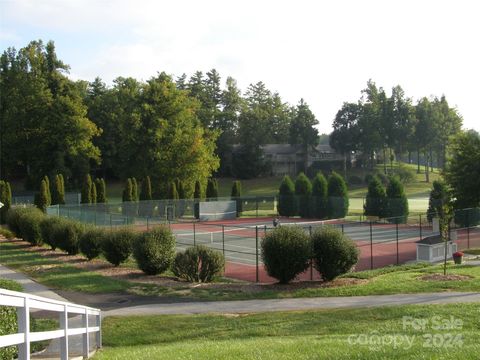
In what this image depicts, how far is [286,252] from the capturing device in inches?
771

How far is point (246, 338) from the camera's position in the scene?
11.8 meters

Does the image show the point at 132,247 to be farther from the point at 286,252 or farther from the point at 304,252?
the point at 304,252

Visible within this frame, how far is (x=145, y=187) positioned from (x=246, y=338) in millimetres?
49426

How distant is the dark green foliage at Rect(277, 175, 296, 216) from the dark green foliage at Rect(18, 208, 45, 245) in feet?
98.6

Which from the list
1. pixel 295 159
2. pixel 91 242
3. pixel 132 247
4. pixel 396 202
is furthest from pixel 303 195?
pixel 295 159

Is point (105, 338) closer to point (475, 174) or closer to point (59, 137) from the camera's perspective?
point (475, 174)

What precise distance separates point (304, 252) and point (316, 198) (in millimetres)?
38394

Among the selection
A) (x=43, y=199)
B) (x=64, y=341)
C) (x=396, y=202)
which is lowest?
(x=64, y=341)

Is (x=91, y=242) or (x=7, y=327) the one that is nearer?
(x=7, y=327)

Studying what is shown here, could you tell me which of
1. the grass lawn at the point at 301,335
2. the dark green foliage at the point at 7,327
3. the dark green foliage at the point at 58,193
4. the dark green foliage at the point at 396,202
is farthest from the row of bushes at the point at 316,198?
the dark green foliage at the point at 7,327

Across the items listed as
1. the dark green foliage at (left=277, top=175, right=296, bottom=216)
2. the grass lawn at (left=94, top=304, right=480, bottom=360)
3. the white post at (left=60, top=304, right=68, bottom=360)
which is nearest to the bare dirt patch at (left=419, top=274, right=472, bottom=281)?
the grass lawn at (left=94, top=304, right=480, bottom=360)

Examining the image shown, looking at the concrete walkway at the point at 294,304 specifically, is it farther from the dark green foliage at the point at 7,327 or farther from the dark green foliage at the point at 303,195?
the dark green foliage at the point at 303,195

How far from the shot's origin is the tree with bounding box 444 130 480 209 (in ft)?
131

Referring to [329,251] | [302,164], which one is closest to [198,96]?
[302,164]
